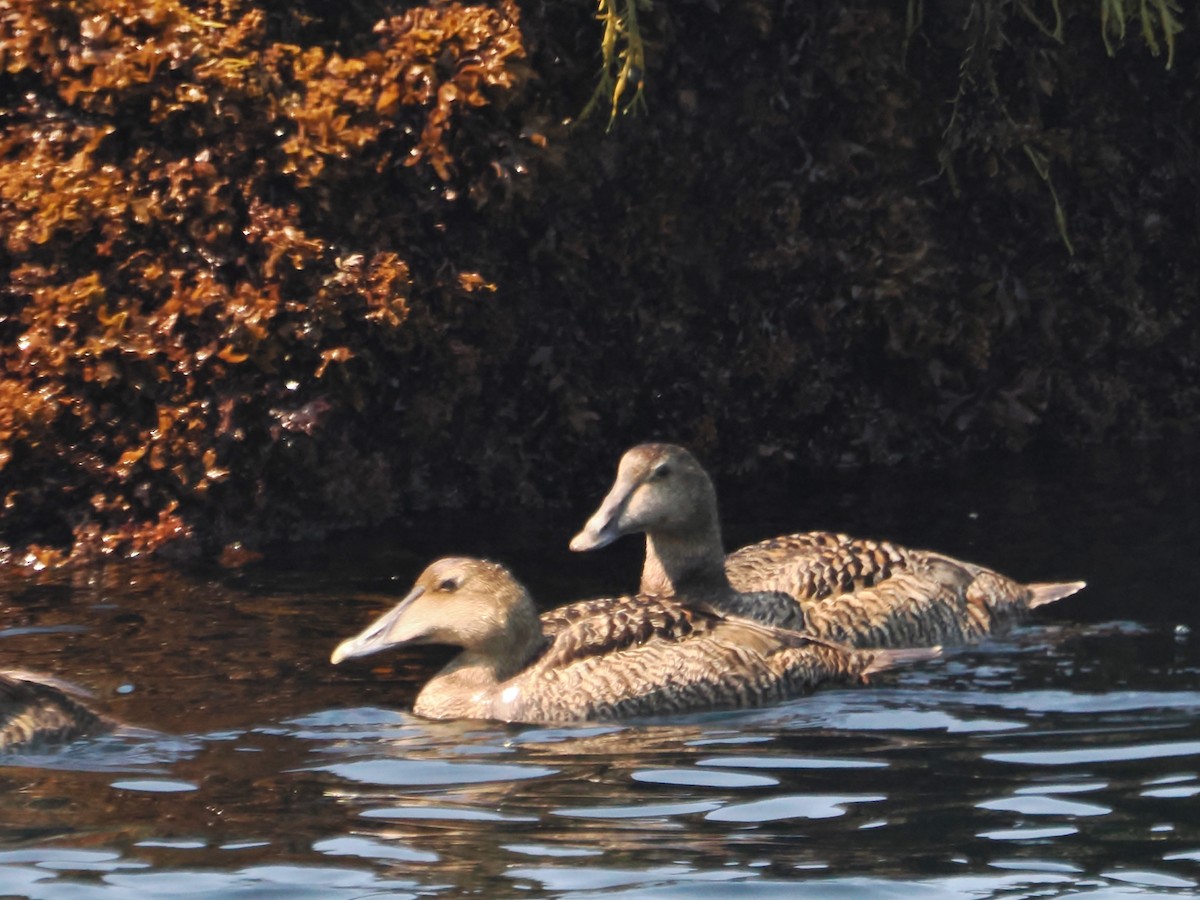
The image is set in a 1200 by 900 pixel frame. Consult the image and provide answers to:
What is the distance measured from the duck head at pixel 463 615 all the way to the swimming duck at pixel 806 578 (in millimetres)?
614

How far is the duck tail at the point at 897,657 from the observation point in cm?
794

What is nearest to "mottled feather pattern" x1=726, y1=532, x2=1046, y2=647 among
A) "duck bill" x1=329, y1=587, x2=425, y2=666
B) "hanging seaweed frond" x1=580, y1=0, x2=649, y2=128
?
"duck bill" x1=329, y1=587, x2=425, y2=666

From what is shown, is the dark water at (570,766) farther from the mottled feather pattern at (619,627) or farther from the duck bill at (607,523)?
the duck bill at (607,523)

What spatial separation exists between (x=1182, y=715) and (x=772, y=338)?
14.0 ft

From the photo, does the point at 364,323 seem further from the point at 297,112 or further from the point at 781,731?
the point at 781,731

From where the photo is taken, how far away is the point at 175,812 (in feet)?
20.1

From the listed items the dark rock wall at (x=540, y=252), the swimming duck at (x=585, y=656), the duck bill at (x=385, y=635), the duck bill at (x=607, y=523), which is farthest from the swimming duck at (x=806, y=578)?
the dark rock wall at (x=540, y=252)

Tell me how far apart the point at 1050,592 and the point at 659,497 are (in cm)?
159

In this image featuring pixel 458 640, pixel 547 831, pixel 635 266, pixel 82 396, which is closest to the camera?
pixel 547 831

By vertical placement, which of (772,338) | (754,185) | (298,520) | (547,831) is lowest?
(547,831)

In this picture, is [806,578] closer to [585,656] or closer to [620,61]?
[585,656]

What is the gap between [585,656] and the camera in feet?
25.0

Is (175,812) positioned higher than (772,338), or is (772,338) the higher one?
(772,338)

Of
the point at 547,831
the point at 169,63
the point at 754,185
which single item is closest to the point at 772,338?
the point at 754,185
